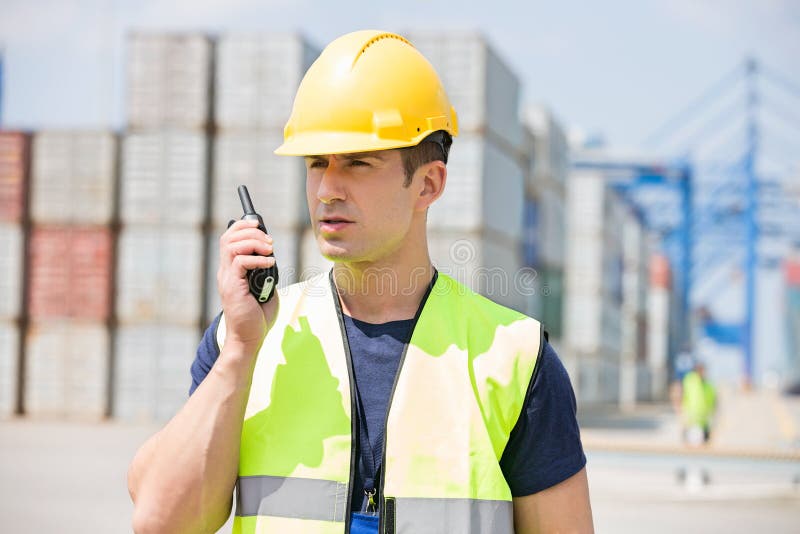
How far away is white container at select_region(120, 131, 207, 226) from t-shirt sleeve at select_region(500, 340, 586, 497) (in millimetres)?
15595

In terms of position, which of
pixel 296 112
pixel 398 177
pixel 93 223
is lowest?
pixel 398 177

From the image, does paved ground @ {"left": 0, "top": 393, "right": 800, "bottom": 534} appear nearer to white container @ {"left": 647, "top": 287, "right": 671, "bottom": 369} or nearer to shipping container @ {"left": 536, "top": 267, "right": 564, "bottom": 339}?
shipping container @ {"left": 536, "top": 267, "right": 564, "bottom": 339}

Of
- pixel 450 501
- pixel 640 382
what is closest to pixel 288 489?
pixel 450 501

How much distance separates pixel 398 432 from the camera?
71.6 inches

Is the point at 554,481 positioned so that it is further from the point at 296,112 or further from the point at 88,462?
the point at 88,462

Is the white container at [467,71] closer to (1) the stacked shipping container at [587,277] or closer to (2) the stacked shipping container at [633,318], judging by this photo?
(1) the stacked shipping container at [587,277]

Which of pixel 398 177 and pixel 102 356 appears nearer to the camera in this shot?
pixel 398 177

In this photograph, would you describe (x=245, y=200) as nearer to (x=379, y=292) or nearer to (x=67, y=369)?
(x=379, y=292)

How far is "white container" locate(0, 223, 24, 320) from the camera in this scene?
1753 centimetres

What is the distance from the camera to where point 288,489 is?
5.86 feet

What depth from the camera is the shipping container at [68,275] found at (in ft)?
57.1

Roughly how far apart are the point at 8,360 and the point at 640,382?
2721 centimetres

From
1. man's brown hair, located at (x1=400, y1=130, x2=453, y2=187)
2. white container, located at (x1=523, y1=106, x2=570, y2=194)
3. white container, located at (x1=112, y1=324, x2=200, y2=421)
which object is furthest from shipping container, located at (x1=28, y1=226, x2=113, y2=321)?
man's brown hair, located at (x1=400, y1=130, x2=453, y2=187)

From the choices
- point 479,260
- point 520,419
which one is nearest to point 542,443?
point 520,419
